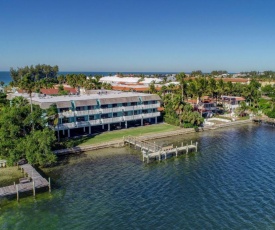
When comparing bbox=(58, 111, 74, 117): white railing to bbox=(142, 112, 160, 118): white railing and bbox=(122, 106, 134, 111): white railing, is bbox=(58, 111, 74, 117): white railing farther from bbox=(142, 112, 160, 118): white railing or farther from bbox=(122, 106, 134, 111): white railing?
bbox=(142, 112, 160, 118): white railing

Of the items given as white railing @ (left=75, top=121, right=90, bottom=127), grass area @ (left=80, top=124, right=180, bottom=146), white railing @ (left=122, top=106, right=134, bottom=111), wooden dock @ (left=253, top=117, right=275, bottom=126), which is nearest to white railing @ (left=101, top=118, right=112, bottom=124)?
grass area @ (left=80, top=124, right=180, bottom=146)

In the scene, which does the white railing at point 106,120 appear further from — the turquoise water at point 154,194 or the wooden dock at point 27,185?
the wooden dock at point 27,185

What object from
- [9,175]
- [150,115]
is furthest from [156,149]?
[9,175]

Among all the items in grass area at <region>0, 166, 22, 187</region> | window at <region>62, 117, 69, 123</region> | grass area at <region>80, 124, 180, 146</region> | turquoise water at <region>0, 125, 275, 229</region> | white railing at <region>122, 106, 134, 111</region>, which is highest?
white railing at <region>122, 106, 134, 111</region>

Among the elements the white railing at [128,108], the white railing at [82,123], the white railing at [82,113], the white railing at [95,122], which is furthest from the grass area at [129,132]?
the white railing at [82,113]

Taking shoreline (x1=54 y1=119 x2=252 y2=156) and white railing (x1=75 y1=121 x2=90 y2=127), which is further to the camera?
white railing (x1=75 y1=121 x2=90 y2=127)

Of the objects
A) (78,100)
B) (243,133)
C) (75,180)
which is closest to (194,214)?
(75,180)

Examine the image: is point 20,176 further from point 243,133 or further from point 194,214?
point 243,133
